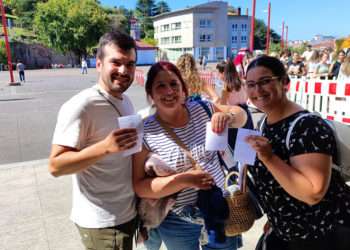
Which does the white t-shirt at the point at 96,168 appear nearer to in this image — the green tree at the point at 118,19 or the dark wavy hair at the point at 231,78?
the green tree at the point at 118,19

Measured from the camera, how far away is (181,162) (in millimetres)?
1791

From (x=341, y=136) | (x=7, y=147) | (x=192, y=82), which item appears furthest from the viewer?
(x=7, y=147)

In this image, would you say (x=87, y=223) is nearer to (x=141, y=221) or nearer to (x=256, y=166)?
(x=141, y=221)

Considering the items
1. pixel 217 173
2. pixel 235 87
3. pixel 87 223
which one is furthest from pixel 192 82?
pixel 87 223

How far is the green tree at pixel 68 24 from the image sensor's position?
5344 cm

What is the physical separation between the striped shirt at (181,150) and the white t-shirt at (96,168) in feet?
0.58

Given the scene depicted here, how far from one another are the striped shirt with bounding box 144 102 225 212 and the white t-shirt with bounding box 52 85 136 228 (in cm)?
18

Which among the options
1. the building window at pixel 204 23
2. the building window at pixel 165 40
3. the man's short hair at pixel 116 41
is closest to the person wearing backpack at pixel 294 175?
the man's short hair at pixel 116 41

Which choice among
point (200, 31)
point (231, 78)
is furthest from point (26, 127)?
point (200, 31)

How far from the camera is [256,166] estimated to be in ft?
5.51

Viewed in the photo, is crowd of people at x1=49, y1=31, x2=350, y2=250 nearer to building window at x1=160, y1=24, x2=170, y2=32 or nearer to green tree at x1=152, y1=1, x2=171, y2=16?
building window at x1=160, y1=24, x2=170, y2=32

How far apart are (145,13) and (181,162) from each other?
5380 inches

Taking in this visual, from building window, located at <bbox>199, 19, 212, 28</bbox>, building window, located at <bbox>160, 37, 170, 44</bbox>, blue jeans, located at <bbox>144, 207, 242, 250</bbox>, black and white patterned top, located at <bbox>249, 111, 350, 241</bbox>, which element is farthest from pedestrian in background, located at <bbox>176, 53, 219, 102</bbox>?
building window, located at <bbox>160, 37, 170, 44</bbox>

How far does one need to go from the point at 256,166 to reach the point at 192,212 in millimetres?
502
